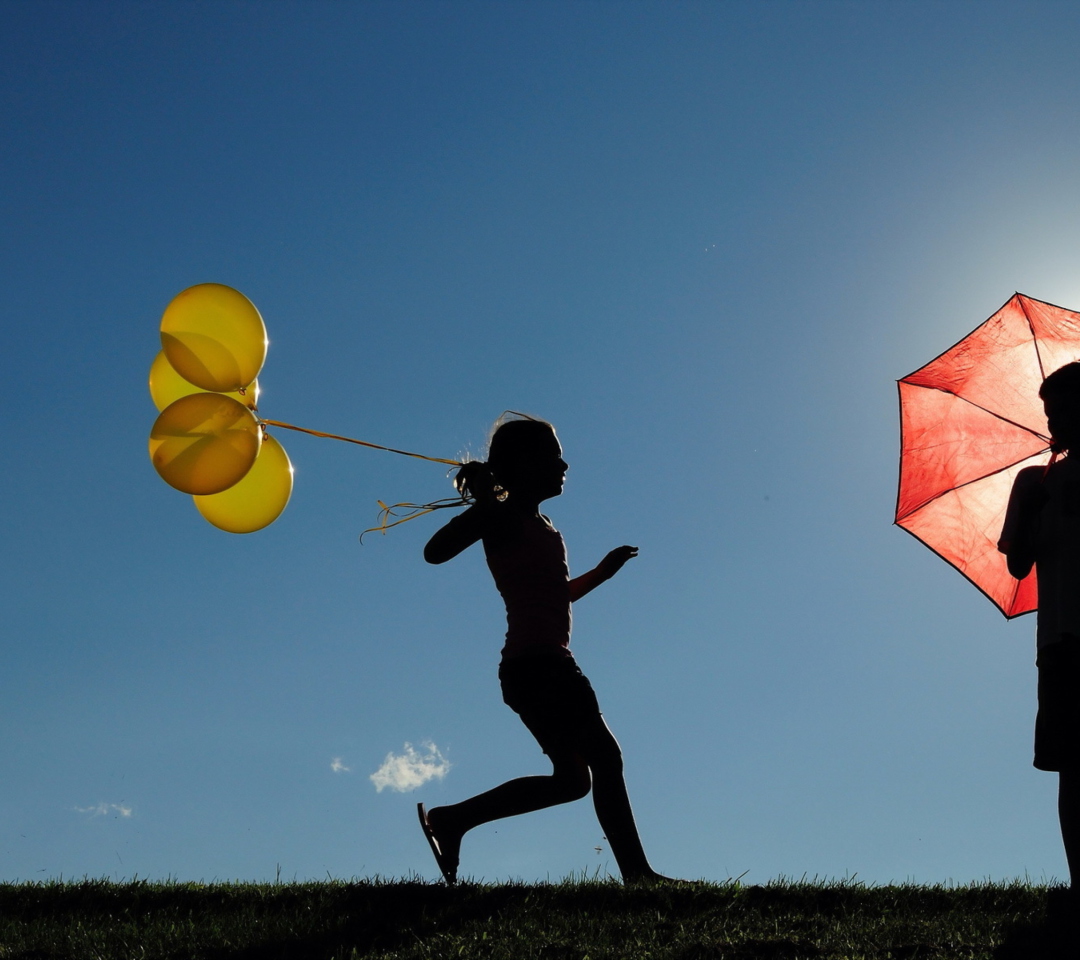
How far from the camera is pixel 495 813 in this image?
3.96m

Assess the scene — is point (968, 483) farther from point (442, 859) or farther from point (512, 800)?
point (442, 859)

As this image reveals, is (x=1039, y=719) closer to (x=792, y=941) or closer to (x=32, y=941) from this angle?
(x=792, y=941)

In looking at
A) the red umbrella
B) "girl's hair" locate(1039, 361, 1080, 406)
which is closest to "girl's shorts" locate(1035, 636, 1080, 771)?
"girl's hair" locate(1039, 361, 1080, 406)

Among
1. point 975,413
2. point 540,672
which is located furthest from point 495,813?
point 975,413

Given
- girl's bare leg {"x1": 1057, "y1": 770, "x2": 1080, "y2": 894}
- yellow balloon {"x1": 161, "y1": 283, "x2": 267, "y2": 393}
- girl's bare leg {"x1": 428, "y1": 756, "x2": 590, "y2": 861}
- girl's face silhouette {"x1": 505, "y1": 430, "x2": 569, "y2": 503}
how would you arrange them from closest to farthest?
girl's bare leg {"x1": 1057, "y1": 770, "x2": 1080, "y2": 894} < girl's bare leg {"x1": 428, "y1": 756, "x2": 590, "y2": 861} < girl's face silhouette {"x1": 505, "y1": 430, "x2": 569, "y2": 503} < yellow balloon {"x1": 161, "y1": 283, "x2": 267, "y2": 393}

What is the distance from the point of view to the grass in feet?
9.89

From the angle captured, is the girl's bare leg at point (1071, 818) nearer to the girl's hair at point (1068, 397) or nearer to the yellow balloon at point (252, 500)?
the girl's hair at point (1068, 397)

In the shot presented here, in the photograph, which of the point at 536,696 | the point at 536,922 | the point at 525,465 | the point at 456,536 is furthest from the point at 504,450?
the point at 536,922

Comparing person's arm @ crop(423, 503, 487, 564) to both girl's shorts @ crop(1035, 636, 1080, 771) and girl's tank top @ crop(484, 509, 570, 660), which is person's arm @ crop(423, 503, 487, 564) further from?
girl's shorts @ crop(1035, 636, 1080, 771)

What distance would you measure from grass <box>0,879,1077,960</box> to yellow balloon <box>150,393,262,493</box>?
182 cm

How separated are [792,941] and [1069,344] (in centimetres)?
310

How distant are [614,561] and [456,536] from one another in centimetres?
87

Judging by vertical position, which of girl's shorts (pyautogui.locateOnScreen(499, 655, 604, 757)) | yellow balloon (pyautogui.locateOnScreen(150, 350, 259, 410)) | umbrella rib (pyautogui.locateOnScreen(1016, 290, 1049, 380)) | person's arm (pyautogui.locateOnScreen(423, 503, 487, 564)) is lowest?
girl's shorts (pyautogui.locateOnScreen(499, 655, 604, 757))

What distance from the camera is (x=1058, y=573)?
347 centimetres
